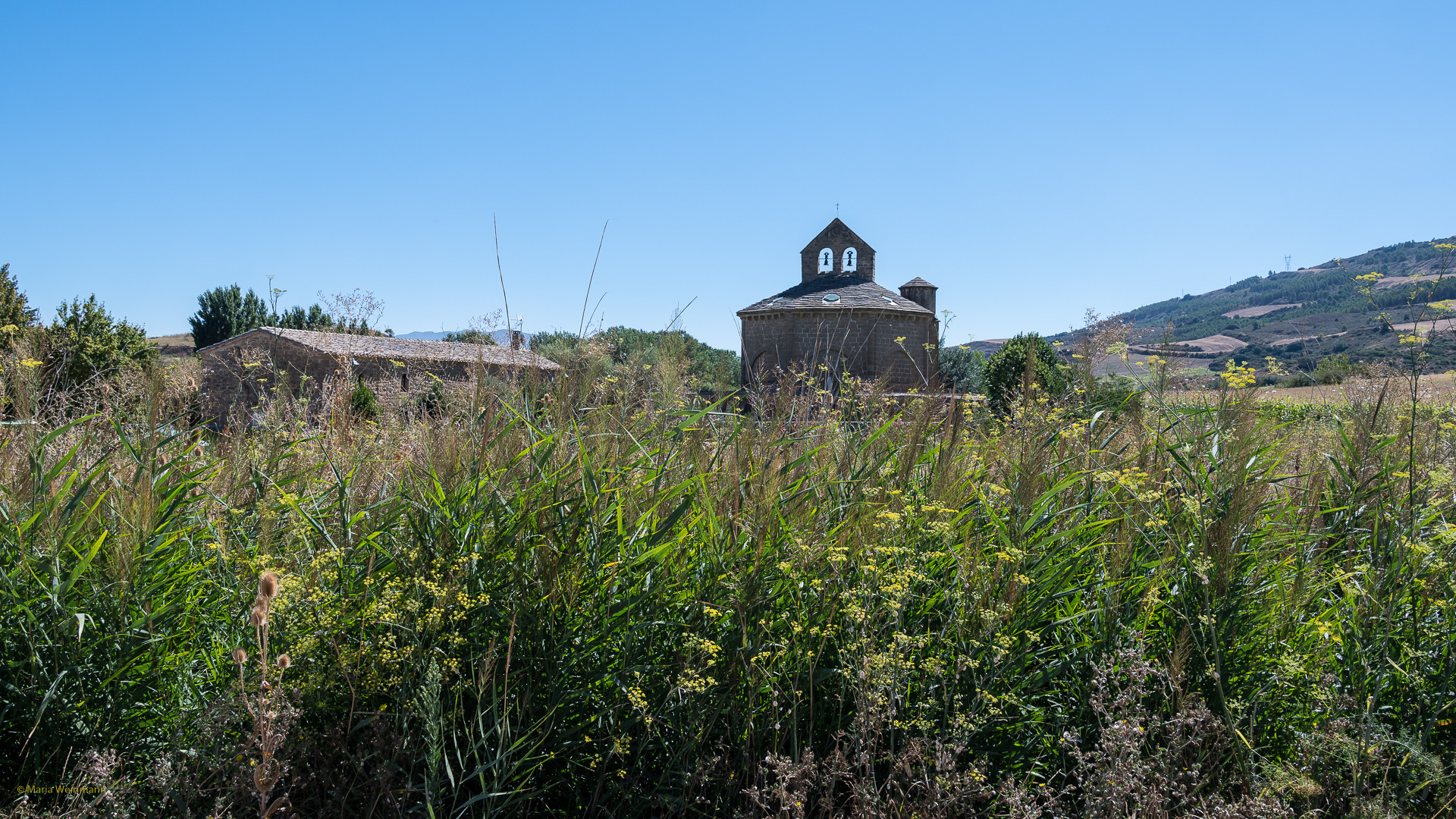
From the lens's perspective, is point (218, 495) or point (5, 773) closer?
point (5, 773)

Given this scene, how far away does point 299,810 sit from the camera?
160 cm

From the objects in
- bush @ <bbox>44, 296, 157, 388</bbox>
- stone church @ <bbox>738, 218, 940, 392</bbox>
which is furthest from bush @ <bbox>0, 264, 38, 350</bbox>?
stone church @ <bbox>738, 218, 940, 392</bbox>

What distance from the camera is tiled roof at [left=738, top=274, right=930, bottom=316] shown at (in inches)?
1076

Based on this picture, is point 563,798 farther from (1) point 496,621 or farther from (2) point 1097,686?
(2) point 1097,686

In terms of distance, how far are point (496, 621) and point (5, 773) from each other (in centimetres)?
116

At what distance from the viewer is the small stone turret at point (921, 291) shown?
32.0 metres

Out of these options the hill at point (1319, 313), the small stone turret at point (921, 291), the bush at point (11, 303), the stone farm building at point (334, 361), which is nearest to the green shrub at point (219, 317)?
the stone farm building at point (334, 361)

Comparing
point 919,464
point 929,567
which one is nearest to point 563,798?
point 929,567

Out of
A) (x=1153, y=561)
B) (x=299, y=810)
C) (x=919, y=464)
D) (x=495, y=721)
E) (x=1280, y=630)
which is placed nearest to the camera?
(x=495, y=721)

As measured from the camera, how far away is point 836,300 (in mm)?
27906

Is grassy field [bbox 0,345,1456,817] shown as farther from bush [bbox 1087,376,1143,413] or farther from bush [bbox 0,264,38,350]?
bush [bbox 0,264,38,350]

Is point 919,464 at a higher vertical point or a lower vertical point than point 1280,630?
higher

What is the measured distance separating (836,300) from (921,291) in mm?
5969

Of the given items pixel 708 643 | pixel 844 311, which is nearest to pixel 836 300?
pixel 844 311
